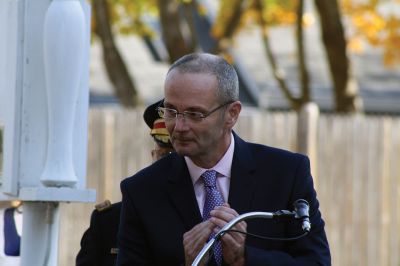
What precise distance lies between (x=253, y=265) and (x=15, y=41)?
1405 millimetres

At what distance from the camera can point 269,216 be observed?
177 inches

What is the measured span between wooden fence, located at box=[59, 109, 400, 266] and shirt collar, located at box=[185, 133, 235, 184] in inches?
323

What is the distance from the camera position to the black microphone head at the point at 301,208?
14.8 feet

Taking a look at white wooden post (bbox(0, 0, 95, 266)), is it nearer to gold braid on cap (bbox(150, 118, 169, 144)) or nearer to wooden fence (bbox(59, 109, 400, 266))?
gold braid on cap (bbox(150, 118, 169, 144))

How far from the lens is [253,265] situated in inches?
181

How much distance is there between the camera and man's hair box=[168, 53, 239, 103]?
475 cm

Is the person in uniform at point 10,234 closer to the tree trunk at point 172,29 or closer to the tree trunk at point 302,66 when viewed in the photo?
the tree trunk at point 172,29

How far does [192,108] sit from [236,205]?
47 cm

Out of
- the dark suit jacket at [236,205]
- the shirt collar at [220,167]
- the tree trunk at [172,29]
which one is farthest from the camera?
the tree trunk at [172,29]

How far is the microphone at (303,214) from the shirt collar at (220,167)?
46 centimetres

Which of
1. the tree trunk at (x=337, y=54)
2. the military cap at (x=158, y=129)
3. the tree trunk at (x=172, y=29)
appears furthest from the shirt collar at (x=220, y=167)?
the tree trunk at (x=172, y=29)

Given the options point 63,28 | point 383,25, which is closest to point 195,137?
point 63,28

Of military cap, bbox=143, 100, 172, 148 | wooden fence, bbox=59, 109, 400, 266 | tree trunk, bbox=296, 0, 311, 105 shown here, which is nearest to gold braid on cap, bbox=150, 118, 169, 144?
military cap, bbox=143, 100, 172, 148

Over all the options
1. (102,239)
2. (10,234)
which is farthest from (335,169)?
(102,239)
